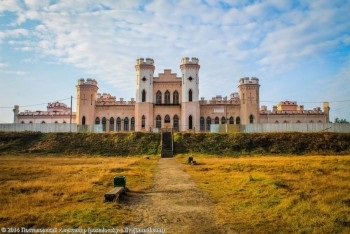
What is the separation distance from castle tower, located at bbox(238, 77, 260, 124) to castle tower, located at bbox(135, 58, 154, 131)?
541 inches

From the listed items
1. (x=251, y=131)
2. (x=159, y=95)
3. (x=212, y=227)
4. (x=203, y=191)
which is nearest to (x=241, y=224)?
(x=212, y=227)

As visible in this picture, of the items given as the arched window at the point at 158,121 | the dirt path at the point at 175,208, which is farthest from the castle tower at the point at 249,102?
the dirt path at the point at 175,208

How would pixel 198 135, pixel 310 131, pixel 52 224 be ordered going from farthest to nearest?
1. pixel 310 131
2. pixel 198 135
3. pixel 52 224

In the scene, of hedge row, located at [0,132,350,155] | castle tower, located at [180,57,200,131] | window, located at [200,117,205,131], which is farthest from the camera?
window, located at [200,117,205,131]

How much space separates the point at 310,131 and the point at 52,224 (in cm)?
3789

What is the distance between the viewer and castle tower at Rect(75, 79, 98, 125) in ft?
163

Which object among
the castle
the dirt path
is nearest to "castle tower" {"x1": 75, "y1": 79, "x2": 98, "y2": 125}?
the castle

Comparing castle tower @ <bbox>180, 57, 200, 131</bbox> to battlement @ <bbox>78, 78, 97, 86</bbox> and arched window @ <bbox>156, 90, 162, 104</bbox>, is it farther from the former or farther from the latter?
battlement @ <bbox>78, 78, 97, 86</bbox>

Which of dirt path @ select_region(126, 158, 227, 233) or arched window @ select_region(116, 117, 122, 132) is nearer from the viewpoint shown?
dirt path @ select_region(126, 158, 227, 233)

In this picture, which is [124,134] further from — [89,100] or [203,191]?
[203,191]

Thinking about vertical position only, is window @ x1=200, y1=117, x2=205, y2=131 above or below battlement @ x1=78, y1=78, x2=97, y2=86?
below

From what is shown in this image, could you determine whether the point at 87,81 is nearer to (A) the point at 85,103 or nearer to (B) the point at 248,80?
(A) the point at 85,103

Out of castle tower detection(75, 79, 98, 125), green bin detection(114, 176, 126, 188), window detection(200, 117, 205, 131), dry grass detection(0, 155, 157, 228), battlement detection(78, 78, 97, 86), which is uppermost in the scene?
battlement detection(78, 78, 97, 86)

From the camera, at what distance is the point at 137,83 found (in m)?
49.3
